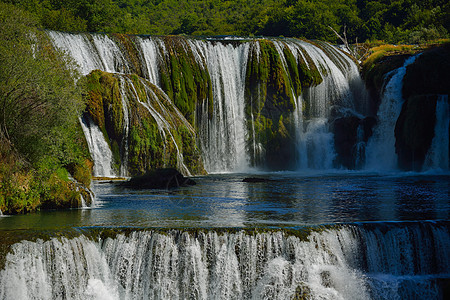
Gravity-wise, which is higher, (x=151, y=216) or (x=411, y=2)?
(x=411, y=2)

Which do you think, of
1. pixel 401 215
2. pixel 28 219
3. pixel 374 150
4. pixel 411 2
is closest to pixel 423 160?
pixel 374 150

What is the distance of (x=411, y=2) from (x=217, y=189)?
54.3 metres

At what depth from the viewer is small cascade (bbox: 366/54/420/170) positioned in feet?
130

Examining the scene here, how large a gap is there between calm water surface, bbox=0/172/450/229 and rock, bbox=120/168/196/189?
2.32ft

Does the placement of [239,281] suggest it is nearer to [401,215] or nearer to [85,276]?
[85,276]

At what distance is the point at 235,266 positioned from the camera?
589 inches

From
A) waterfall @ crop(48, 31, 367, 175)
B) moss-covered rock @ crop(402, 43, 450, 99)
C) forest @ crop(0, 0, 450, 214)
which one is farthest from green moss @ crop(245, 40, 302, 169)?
forest @ crop(0, 0, 450, 214)

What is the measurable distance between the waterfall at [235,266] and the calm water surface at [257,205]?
1.29 m

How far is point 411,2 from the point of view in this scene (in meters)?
71.9

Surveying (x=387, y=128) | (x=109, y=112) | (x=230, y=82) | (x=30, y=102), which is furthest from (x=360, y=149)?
Answer: (x=30, y=102)

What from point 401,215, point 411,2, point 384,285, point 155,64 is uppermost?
point 411,2

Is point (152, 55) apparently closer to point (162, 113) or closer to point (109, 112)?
point (162, 113)

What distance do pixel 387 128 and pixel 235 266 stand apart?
92.8 ft

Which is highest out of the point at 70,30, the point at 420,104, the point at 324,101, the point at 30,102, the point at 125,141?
the point at 70,30
